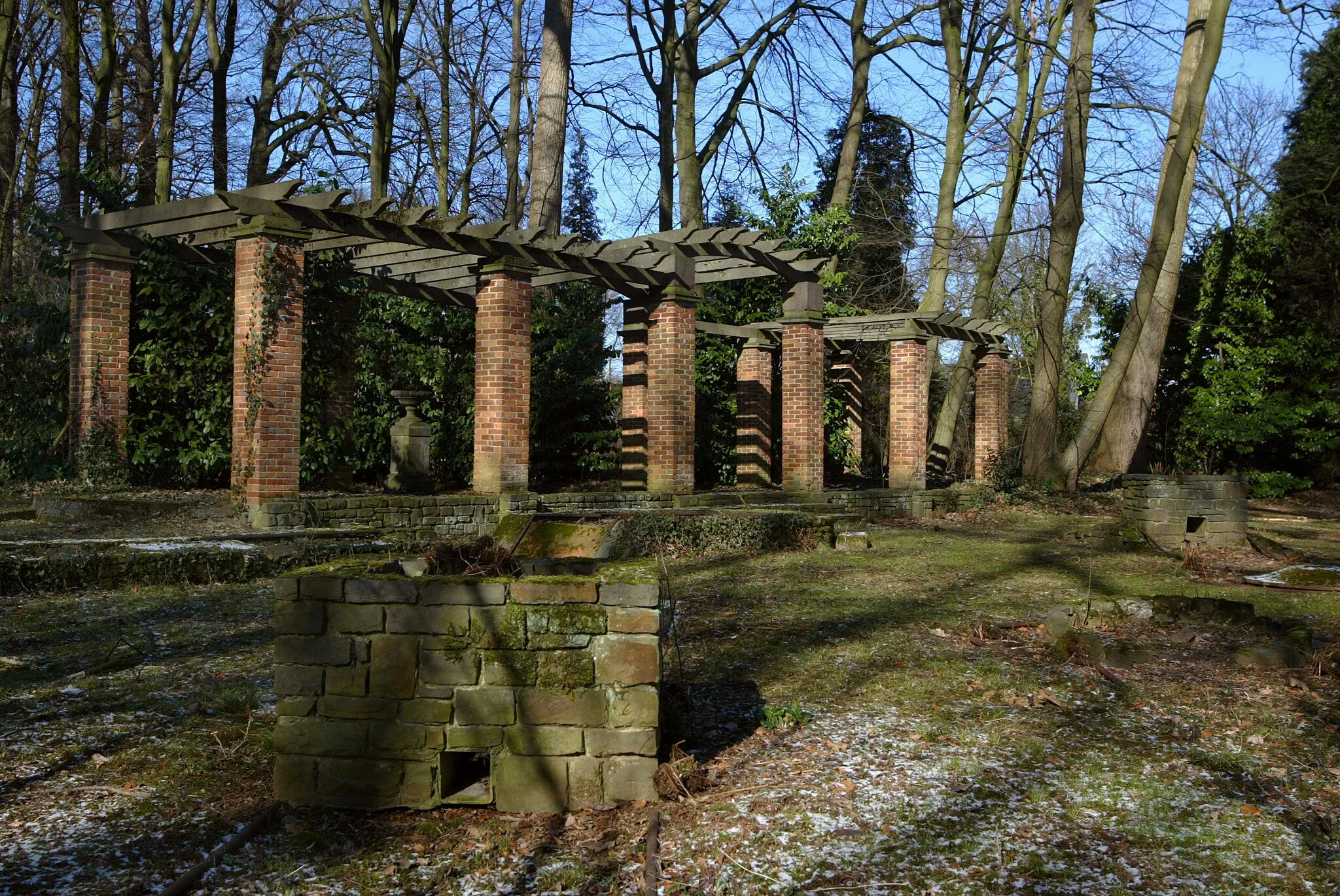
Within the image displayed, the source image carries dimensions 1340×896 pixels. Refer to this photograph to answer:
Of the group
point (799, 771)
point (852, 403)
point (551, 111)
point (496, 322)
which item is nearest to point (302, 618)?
point (799, 771)

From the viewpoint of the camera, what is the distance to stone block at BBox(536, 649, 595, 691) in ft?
13.2

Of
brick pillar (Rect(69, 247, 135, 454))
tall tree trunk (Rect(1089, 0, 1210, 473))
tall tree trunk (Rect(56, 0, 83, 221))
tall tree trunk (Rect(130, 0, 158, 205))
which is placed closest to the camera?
brick pillar (Rect(69, 247, 135, 454))

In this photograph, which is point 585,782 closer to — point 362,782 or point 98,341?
point 362,782

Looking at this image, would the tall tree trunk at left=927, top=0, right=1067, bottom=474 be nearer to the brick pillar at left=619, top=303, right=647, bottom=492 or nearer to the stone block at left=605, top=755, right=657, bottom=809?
the brick pillar at left=619, top=303, right=647, bottom=492

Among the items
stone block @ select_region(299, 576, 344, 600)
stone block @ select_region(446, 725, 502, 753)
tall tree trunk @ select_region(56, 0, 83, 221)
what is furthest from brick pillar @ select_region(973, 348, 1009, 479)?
stone block @ select_region(299, 576, 344, 600)

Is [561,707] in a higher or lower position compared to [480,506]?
lower

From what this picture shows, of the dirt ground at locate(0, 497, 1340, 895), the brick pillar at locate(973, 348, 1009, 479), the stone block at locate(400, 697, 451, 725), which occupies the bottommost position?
the dirt ground at locate(0, 497, 1340, 895)

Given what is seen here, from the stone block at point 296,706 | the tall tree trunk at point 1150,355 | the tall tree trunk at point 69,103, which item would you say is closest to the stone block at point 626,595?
the stone block at point 296,706

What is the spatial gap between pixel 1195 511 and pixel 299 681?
11180 mm

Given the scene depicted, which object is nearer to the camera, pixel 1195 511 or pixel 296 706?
pixel 296 706

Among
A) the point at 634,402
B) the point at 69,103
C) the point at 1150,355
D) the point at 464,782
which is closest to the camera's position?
the point at 464,782

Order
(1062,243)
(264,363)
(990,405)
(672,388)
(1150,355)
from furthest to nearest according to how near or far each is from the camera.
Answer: (1150,355)
(990,405)
(1062,243)
(672,388)
(264,363)

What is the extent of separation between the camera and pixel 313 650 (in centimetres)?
406

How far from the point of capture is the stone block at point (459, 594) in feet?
→ 13.1
